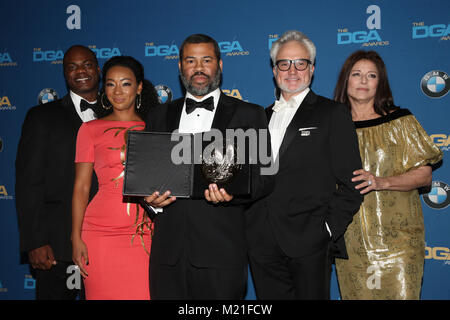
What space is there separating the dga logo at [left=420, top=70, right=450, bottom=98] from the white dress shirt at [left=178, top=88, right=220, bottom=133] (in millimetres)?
1905

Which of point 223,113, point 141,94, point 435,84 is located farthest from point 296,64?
point 435,84

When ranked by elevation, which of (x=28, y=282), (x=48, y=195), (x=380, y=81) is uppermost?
(x=380, y=81)

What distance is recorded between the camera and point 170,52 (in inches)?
141

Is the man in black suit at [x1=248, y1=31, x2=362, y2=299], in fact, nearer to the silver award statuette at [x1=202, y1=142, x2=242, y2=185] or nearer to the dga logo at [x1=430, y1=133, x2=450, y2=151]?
the silver award statuette at [x1=202, y1=142, x2=242, y2=185]

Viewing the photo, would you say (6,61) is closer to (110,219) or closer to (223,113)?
(110,219)

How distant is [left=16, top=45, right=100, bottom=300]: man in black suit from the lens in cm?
273

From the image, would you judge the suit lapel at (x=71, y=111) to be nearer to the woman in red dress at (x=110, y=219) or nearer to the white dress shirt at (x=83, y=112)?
the white dress shirt at (x=83, y=112)

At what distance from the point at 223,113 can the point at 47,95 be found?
2.45 meters

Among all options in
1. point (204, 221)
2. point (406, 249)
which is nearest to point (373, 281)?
point (406, 249)

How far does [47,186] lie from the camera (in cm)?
277

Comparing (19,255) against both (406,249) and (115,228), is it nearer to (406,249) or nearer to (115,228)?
(115,228)

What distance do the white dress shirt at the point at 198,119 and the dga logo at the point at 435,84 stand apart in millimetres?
1905

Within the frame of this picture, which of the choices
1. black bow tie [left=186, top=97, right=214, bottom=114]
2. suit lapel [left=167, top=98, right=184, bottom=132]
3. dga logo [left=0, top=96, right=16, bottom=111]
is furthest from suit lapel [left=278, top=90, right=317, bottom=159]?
dga logo [left=0, top=96, right=16, bottom=111]

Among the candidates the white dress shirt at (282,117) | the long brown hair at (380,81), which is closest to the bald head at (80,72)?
the white dress shirt at (282,117)
